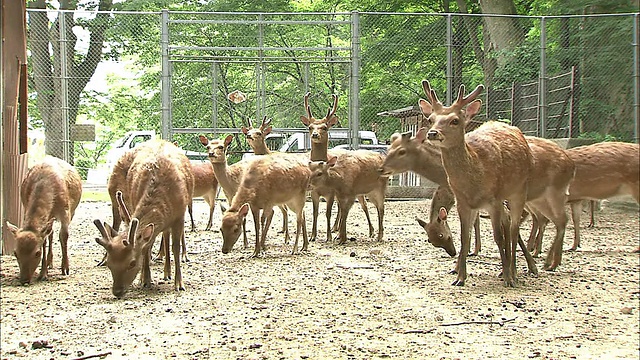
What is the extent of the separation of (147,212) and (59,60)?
245 cm

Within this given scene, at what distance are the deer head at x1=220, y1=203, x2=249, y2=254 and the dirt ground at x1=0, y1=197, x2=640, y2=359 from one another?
1530mm

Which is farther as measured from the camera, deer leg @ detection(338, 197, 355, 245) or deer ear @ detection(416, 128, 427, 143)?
deer leg @ detection(338, 197, 355, 245)

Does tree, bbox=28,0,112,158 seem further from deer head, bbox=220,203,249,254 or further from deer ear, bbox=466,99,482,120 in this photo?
deer head, bbox=220,203,249,254

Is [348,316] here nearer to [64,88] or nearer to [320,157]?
[64,88]

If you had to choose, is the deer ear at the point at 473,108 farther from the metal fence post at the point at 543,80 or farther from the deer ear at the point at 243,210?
the deer ear at the point at 243,210

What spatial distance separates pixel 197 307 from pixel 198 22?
8.63 meters

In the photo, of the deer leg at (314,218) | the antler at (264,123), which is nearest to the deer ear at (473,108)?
the deer leg at (314,218)

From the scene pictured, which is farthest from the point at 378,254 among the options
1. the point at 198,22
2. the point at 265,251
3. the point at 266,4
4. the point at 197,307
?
the point at 266,4

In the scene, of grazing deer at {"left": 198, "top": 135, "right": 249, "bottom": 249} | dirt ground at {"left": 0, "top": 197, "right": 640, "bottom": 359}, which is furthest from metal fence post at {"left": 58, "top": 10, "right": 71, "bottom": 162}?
grazing deer at {"left": 198, "top": 135, "right": 249, "bottom": 249}

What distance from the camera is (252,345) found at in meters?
2.06

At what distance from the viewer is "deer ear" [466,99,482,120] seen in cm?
363

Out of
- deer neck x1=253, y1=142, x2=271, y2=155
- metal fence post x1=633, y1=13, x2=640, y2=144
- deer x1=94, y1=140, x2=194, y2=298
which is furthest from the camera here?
deer neck x1=253, y1=142, x2=271, y2=155

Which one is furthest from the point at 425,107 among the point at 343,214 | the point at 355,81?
the point at 355,81

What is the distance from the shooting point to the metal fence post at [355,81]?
10.1 metres
